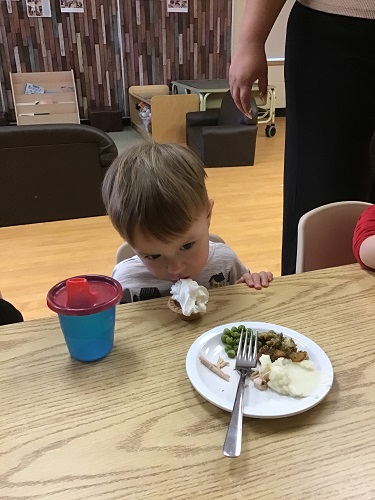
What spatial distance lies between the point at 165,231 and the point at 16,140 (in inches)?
80.1

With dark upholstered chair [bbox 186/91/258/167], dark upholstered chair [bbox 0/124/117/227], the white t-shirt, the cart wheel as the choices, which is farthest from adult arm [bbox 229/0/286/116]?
the cart wheel

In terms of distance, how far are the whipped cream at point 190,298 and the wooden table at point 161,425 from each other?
3 cm

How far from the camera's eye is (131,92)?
5.59m

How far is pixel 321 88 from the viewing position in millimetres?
1239

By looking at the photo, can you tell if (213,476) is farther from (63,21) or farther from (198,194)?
(63,21)

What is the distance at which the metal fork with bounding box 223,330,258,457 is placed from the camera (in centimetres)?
55

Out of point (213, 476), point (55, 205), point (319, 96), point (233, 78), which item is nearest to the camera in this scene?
point (213, 476)

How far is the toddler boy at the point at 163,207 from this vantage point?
2.77 ft

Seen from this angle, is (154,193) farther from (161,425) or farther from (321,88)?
(321,88)

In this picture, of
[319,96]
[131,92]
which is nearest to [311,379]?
[319,96]

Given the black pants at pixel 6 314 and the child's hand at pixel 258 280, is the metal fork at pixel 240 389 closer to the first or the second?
the child's hand at pixel 258 280

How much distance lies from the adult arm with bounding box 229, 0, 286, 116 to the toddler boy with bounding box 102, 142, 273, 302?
279 mm

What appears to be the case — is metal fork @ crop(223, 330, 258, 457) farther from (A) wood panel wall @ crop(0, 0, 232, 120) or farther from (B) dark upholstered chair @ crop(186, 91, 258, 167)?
(A) wood panel wall @ crop(0, 0, 232, 120)

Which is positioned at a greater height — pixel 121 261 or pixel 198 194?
pixel 198 194
